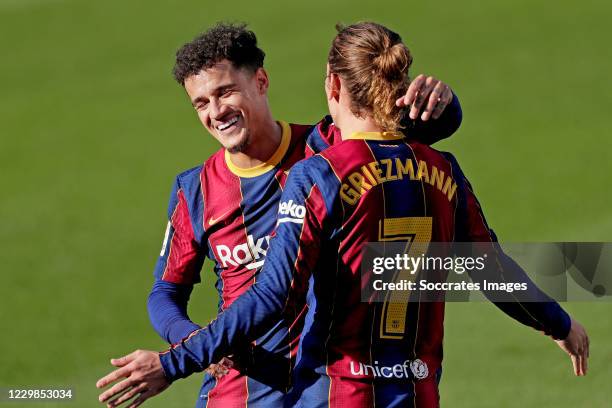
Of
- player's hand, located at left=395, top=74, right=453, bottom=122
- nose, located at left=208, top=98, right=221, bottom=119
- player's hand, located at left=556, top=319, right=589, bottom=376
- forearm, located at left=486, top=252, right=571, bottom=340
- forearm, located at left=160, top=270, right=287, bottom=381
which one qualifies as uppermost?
nose, located at left=208, top=98, right=221, bottom=119

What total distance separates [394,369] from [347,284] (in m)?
0.37

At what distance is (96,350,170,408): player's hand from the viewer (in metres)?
4.55

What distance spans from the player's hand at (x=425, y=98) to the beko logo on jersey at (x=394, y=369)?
956 millimetres

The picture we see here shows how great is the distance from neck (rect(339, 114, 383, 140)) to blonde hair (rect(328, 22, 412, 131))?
0.7 inches

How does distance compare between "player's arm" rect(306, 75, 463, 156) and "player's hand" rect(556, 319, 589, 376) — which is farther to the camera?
"player's hand" rect(556, 319, 589, 376)

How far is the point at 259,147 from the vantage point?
5.87 metres

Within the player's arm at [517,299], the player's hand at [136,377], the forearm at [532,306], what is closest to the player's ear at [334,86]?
the player's arm at [517,299]

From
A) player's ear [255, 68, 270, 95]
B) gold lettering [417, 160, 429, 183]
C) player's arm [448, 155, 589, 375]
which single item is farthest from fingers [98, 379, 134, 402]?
player's ear [255, 68, 270, 95]

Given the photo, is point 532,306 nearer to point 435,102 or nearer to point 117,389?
point 435,102

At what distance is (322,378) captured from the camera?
4.68 meters

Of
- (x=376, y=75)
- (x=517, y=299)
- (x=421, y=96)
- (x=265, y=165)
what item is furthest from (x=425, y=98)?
(x=265, y=165)

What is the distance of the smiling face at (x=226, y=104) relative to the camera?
5.75m

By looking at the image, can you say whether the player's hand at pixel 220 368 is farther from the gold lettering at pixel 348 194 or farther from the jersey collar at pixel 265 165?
the gold lettering at pixel 348 194

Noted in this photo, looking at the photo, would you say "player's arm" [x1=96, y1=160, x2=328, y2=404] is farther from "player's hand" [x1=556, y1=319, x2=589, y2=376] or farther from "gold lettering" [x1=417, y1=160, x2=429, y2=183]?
"player's hand" [x1=556, y1=319, x2=589, y2=376]
